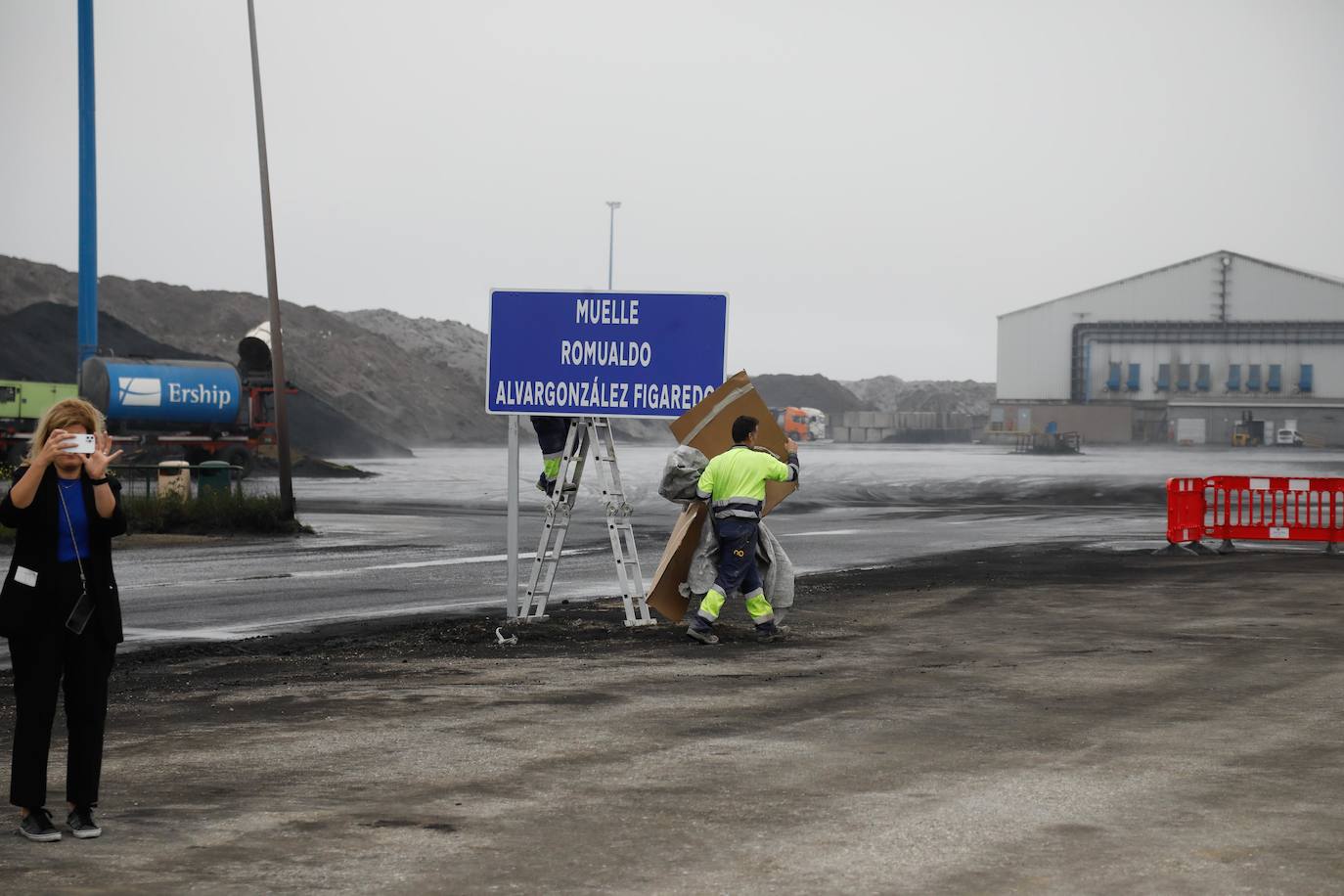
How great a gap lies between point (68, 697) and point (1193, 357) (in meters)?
97.3

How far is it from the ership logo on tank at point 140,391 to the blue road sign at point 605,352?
116 feet

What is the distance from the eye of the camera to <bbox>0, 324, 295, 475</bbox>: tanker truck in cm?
4681

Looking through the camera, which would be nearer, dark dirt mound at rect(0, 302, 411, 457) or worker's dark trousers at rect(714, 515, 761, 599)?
worker's dark trousers at rect(714, 515, 761, 599)

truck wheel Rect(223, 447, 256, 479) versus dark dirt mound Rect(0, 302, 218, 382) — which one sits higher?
dark dirt mound Rect(0, 302, 218, 382)

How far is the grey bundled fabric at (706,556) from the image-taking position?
13.1 meters

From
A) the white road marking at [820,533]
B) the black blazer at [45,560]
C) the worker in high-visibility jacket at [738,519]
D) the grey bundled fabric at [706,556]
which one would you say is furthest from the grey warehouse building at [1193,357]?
the black blazer at [45,560]

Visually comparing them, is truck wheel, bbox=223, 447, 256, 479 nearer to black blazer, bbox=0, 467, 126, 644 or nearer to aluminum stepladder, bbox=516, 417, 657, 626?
aluminum stepladder, bbox=516, 417, 657, 626

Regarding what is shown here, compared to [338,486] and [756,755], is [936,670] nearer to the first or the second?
[756,755]

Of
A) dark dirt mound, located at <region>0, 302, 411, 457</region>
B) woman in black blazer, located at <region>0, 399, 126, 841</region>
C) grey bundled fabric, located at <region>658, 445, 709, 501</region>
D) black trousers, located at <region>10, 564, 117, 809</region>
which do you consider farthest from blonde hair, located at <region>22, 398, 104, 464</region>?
dark dirt mound, located at <region>0, 302, 411, 457</region>

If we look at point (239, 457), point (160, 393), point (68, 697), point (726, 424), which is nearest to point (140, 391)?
point (160, 393)

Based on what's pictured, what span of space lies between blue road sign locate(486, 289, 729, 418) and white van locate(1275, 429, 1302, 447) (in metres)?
87.6

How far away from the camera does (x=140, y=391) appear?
154ft

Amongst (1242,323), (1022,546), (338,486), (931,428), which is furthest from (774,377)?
(1022,546)

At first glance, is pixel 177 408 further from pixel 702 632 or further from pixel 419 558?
pixel 702 632
